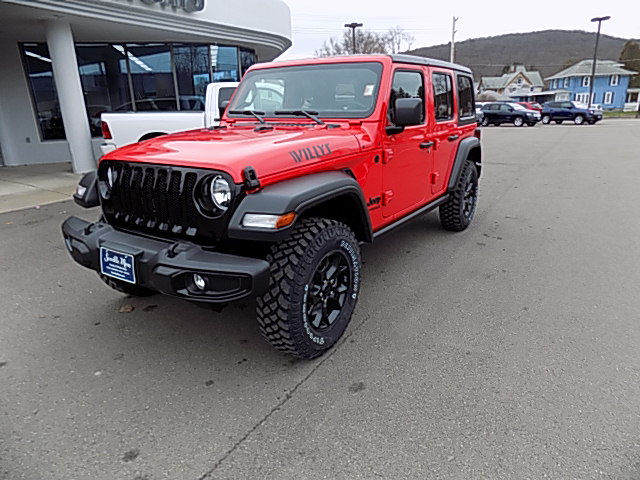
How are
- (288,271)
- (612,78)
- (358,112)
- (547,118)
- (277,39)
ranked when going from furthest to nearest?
(612,78) < (547,118) < (277,39) < (358,112) < (288,271)

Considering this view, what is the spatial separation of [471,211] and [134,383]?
14.7 feet

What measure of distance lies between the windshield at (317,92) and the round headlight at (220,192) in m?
1.38

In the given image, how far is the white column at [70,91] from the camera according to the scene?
8.92m

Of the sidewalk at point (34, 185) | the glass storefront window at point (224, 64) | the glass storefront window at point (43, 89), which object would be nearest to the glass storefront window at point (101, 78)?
the glass storefront window at point (43, 89)

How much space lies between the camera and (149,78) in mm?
11938

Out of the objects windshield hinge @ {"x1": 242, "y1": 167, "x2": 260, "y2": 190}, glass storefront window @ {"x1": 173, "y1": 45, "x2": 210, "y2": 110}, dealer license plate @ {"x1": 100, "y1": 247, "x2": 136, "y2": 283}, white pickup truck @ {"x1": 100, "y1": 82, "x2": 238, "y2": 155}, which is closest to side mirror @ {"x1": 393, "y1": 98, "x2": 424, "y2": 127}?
windshield hinge @ {"x1": 242, "y1": 167, "x2": 260, "y2": 190}

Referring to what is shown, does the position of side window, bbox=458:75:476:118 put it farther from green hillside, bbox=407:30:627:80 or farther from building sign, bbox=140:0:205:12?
green hillside, bbox=407:30:627:80

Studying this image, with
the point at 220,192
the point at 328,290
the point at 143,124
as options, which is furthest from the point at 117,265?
the point at 143,124

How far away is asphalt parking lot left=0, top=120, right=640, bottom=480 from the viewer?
2.08 metres

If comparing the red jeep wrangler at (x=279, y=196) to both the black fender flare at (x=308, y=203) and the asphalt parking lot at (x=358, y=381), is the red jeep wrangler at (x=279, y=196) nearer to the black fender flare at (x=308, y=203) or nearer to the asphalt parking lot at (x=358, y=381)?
the black fender flare at (x=308, y=203)

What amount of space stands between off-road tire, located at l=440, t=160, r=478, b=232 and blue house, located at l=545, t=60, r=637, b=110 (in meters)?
72.9

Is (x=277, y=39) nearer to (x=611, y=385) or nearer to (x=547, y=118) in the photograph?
(x=611, y=385)

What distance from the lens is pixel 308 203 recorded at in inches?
100

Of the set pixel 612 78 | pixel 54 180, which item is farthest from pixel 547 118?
pixel 612 78
